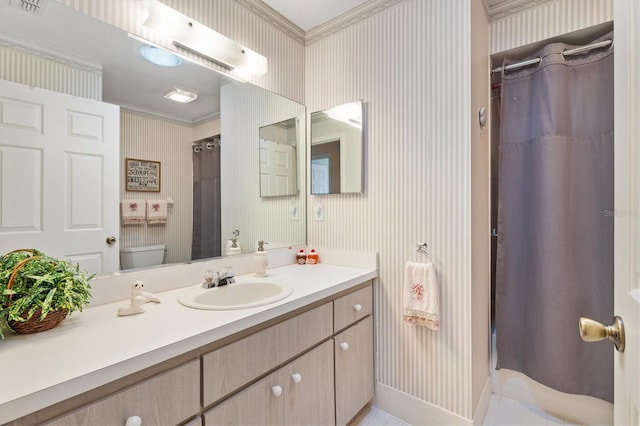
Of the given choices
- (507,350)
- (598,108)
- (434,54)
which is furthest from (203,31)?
(507,350)

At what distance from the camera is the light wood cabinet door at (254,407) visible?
98cm

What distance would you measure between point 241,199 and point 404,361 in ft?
4.32

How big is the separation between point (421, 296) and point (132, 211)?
1438mm

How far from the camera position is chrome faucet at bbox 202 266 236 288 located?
4.66 feet

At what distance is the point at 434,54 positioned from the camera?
63.0 inches

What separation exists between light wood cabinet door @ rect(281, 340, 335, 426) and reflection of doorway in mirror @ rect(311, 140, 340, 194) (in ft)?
3.18

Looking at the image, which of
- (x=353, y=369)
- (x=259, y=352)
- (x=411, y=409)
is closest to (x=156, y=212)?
(x=259, y=352)

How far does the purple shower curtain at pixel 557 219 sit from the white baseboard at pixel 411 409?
60 cm

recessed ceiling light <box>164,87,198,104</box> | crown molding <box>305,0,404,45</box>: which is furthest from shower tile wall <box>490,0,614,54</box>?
recessed ceiling light <box>164,87,198,104</box>

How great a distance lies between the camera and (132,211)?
131cm

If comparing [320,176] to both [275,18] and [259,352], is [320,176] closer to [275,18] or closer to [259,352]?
[275,18]

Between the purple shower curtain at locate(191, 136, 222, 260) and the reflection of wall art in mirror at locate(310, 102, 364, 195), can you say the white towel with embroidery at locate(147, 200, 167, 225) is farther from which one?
the reflection of wall art in mirror at locate(310, 102, 364, 195)

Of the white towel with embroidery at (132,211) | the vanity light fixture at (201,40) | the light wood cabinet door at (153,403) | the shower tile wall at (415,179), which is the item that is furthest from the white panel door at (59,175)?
the shower tile wall at (415,179)

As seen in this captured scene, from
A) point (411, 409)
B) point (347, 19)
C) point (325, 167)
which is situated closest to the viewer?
point (411, 409)
